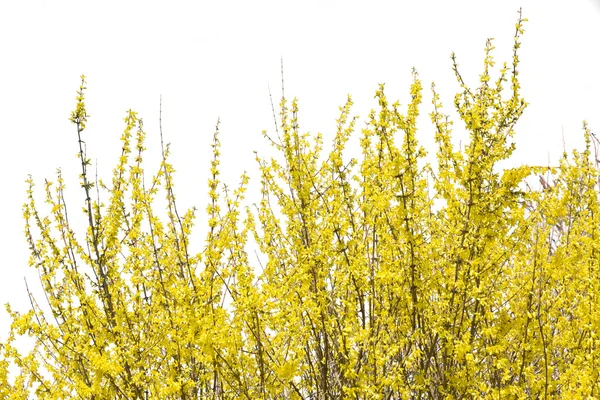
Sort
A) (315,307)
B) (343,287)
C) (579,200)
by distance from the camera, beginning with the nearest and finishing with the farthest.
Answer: (315,307) → (343,287) → (579,200)

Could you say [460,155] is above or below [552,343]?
above

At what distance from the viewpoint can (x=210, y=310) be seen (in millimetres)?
3172

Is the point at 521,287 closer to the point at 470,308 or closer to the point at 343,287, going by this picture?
the point at 470,308

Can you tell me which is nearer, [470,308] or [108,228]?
[470,308]

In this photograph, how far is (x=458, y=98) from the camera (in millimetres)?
3168

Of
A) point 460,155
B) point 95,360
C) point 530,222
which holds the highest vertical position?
point 460,155

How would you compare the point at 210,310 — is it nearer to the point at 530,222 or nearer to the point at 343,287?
the point at 343,287

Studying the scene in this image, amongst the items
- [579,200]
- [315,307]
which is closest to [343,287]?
[315,307]

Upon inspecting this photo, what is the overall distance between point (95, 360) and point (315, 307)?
1067 millimetres

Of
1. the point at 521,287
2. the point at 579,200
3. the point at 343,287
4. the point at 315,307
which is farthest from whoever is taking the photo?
the point at 579,200

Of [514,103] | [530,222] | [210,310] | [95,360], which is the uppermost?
[514,103]

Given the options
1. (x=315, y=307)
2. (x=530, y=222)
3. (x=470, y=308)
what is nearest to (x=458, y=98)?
(x=530, y=222)

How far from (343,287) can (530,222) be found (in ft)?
3.47

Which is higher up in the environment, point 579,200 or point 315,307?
point 579,200
